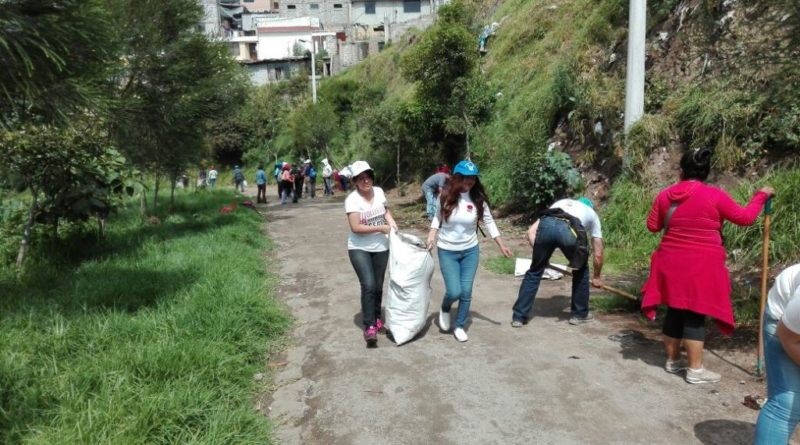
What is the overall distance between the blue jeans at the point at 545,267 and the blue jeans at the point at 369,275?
138 centimetres

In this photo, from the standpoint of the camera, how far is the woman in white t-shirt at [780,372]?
2.53 metres

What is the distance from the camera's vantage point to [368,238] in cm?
506

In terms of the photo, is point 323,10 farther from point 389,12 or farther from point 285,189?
point 285,189

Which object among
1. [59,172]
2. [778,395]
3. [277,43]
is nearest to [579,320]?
[778,395]

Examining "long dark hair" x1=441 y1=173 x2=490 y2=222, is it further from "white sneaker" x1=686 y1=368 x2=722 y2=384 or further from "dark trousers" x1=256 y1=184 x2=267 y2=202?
"dark trousers" x1=256 y1=184 x2=267 y2=202

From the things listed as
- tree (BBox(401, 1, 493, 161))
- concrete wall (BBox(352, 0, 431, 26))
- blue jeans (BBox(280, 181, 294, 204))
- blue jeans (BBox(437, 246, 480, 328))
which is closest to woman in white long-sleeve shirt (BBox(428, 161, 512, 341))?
blue jeans (BBox(437, 246, 480, 328))

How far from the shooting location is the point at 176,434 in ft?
10.8

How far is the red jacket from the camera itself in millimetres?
3855

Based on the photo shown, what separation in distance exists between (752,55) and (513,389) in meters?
3.42

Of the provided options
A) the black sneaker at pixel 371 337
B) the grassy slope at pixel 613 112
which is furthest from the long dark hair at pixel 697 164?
the black sneaker at pixel 371 337

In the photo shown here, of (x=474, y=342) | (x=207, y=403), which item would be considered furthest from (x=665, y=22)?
(x=207, y=403)

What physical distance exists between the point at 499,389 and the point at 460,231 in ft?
4.93

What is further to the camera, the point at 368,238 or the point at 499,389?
the point at 368,238

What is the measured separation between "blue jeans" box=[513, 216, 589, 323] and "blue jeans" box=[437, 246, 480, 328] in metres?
0.59
